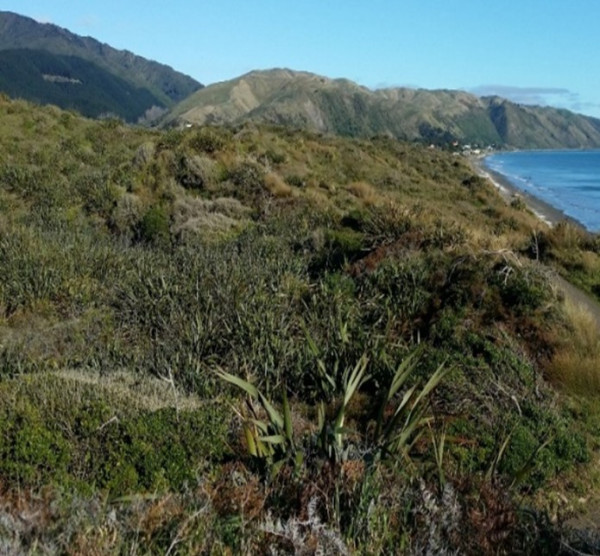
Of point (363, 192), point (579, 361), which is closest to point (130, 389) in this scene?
point (579, 361)

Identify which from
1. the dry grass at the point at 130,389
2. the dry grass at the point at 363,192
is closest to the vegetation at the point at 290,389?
the dry grass at the point at 130,389

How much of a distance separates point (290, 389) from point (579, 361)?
11.5ft

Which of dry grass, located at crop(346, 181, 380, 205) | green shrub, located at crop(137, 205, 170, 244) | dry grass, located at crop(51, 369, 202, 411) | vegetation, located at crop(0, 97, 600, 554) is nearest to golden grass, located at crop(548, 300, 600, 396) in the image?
vegetation, located at crop(0, 97, 600, 554)

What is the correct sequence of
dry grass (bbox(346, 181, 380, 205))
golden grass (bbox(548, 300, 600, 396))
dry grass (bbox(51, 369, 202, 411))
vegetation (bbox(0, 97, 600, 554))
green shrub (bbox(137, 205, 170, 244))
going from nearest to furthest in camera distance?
vegetation (bbox(0, 97, 600, 554)) < dry grass (bbox(51, 369, 202, 411)) < golden grass (bbox(548, 300, 600, 396)) < green shrub (bbox(137, 205, 170, 244)) < dry grass (bbox(346, 181, 380, 205))

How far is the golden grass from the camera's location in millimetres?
7723

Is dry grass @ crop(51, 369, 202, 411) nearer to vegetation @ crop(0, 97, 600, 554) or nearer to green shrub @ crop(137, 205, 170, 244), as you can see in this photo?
vegetation @ crop(0, 97, 600, 554)

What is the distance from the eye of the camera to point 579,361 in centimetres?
795

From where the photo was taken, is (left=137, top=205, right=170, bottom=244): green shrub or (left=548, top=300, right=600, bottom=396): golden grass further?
(left=137, top=205, right=170, bottom=244): green shrub

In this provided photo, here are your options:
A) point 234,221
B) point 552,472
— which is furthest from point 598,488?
point 234,221

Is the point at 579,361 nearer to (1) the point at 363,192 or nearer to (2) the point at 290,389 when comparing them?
(2) the point at 290,389

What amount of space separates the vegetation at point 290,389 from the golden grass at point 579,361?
3 centimetres

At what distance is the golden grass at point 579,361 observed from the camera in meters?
7.72

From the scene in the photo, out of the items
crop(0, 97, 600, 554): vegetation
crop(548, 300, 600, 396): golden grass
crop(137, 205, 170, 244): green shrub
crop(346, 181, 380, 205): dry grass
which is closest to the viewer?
crop(0, 97, 600, 554): vegetation

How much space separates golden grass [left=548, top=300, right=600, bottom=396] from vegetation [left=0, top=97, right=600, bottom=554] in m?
0.03
